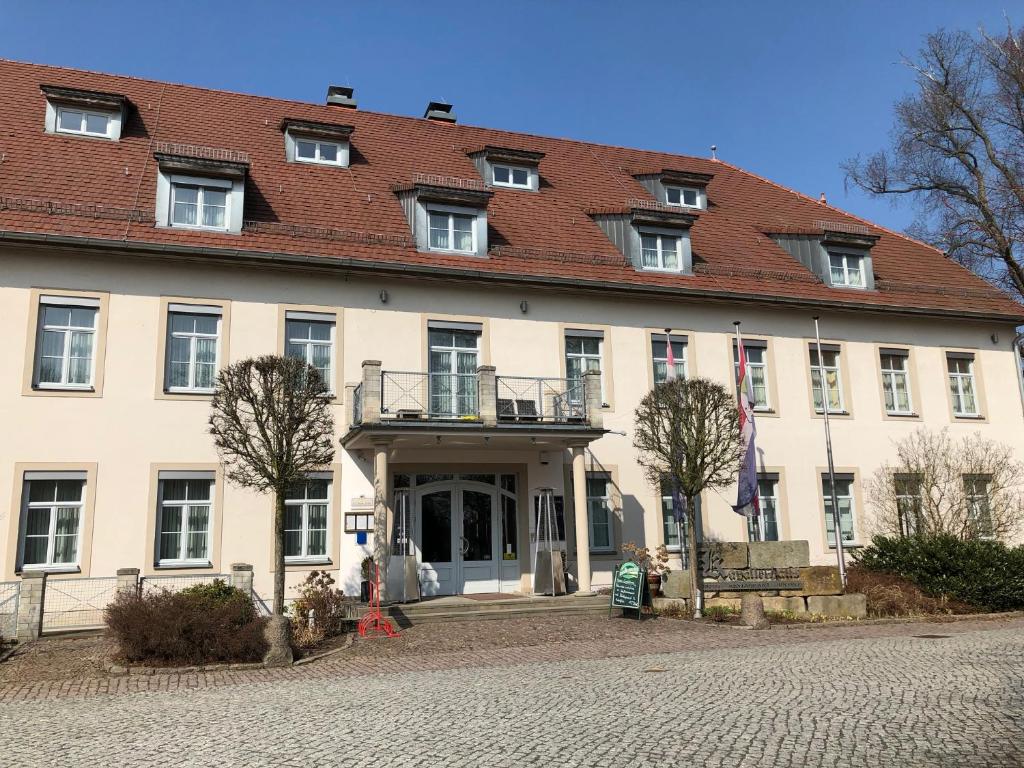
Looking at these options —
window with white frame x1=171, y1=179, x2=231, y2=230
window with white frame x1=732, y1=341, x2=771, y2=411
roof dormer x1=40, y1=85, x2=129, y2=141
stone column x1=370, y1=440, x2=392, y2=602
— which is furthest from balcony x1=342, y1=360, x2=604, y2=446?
roof dormer x1=40, y1=85, x2=129, y2=141

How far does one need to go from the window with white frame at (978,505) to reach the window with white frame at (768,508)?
4079 millimetres

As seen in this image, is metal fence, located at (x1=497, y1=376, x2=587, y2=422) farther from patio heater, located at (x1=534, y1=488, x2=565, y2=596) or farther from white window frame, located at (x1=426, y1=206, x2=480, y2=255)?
white window frame, located at (x1=426, y1=206, x2=480, y2=255)

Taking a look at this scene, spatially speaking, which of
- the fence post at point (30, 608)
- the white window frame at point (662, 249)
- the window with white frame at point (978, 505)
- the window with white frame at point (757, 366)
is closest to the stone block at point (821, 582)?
the window with white frame at point (978, 505)

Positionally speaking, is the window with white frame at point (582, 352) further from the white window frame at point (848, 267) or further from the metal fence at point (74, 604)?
the metal fence at point (74, 604)

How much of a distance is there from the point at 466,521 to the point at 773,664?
8.28 m

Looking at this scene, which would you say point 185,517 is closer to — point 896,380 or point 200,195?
point 200,195

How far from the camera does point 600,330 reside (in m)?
18.6

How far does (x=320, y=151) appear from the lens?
65.4 feet

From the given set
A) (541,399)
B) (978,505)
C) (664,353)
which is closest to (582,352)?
(541,399)

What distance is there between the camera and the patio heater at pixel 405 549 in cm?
1523

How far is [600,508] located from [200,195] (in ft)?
33.1

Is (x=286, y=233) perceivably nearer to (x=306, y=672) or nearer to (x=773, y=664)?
(x=306, y=672)

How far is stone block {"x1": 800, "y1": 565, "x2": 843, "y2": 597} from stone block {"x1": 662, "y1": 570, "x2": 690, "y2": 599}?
6.57 ft

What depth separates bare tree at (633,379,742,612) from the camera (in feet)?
49.5
